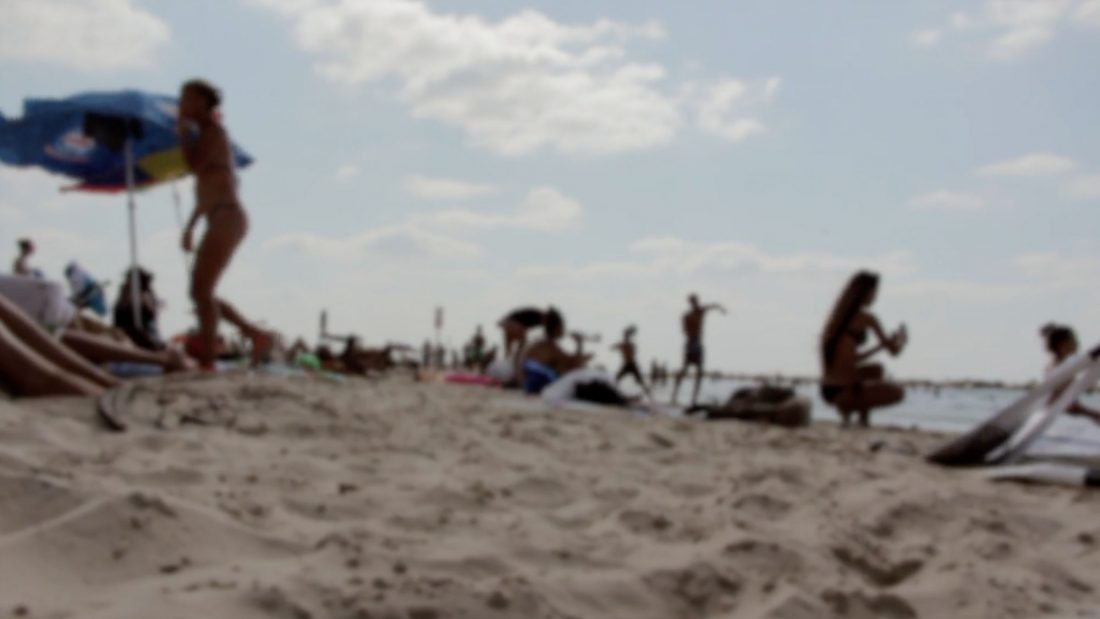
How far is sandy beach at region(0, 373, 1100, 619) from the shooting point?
6.01ft

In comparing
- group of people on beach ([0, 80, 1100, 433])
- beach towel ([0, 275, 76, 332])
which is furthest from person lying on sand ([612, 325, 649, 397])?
beach towel ([0, 275, 76, 332])

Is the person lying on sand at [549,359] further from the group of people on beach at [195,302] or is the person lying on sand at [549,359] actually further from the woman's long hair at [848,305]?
the group of people on beach at [195,302]

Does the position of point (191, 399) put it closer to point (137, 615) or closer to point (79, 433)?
point (79, 433)

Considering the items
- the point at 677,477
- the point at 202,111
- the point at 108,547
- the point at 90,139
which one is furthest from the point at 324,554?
the point at 90,139

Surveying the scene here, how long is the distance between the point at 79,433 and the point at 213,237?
2634 mm

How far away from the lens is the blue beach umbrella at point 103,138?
6.96m

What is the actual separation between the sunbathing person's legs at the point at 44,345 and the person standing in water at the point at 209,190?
1.42 metres

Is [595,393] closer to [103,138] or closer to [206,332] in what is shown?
[206,332]

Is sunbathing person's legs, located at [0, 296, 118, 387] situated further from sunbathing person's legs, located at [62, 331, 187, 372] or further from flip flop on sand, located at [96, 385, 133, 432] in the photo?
sunbathing person's legs, located at [62, 331, 187, 372]

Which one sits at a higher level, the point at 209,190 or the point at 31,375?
the point at 209,190

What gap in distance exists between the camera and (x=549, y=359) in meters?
8.41

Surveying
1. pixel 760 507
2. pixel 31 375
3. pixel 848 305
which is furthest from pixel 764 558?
pixel 848 305

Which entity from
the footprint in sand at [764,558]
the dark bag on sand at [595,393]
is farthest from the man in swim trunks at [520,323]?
the footprint in sand at [764,558]

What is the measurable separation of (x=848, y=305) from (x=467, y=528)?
19.8ft
